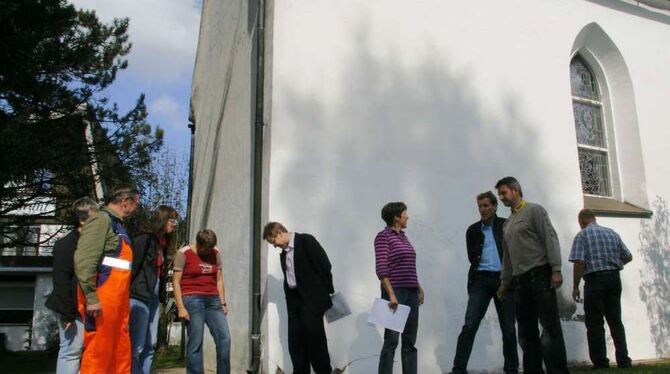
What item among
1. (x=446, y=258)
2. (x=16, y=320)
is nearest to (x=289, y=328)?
(x=446, y=258)

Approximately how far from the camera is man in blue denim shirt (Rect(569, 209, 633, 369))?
6.88 metres

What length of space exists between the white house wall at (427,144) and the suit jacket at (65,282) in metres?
2.21

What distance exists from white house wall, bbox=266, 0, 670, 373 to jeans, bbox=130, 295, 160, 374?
127 cm

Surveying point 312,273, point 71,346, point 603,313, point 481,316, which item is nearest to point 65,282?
point 71,346

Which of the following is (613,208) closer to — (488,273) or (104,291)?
(488,273)

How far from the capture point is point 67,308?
4.51m

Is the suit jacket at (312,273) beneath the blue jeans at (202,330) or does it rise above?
above

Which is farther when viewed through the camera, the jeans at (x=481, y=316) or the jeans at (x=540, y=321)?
the jeans at (x=481, y=316)

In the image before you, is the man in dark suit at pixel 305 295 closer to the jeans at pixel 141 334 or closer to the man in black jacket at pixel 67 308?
the jeans at pixel 141 334

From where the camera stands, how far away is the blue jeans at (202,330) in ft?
18.4

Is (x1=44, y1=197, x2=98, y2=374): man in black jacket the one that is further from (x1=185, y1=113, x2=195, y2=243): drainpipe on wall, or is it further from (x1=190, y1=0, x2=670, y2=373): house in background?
(x1=185, y1=113, x2=195, y2=243): drainpipe on wall

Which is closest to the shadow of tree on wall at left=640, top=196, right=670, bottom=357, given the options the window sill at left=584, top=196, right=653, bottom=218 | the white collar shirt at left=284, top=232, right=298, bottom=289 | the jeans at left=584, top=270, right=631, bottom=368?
the window sill at left=584, top=196, right=653, bottom=218

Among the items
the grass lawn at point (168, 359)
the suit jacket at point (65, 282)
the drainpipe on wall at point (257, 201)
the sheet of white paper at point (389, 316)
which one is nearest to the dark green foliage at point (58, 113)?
the grass lawn at point (168, 359)

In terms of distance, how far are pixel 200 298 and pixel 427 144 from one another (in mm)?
3263
